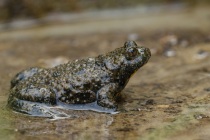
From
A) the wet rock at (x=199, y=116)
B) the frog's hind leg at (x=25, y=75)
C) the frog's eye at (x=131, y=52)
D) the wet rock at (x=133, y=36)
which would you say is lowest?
the wet rock at (x=199, y=116)

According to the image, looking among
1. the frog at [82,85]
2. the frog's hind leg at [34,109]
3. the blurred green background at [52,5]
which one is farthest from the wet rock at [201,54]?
the blurred green background at [52,5]

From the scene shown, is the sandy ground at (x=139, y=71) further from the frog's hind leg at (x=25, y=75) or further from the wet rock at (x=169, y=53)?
the frog's hind leg at (x=25, y=75)

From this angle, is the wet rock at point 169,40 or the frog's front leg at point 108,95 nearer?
the frog's front leg at point 108,95

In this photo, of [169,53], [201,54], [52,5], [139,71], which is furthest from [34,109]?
[52,5]

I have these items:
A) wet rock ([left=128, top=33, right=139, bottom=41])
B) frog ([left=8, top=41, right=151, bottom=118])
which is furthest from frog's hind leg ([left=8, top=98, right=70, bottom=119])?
wet rock ([left=128, top=33, right=139, bottom=41])

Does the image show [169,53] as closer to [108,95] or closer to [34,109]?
[108,95]

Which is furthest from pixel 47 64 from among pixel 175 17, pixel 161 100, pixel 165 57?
pixel 175 17

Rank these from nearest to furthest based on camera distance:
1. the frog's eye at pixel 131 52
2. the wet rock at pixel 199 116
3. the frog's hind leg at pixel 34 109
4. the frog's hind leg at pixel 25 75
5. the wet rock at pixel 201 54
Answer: the wet rock at pixel 199 116
the frog's hind leg at pixel 34 109
the frog's eye at pixel 131 52
the frog's hind leg at pixel 25 75
the wet rock at pixel 201 54

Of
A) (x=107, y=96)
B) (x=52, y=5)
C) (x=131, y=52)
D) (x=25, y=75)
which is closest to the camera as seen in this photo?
(x=107, y=96)
